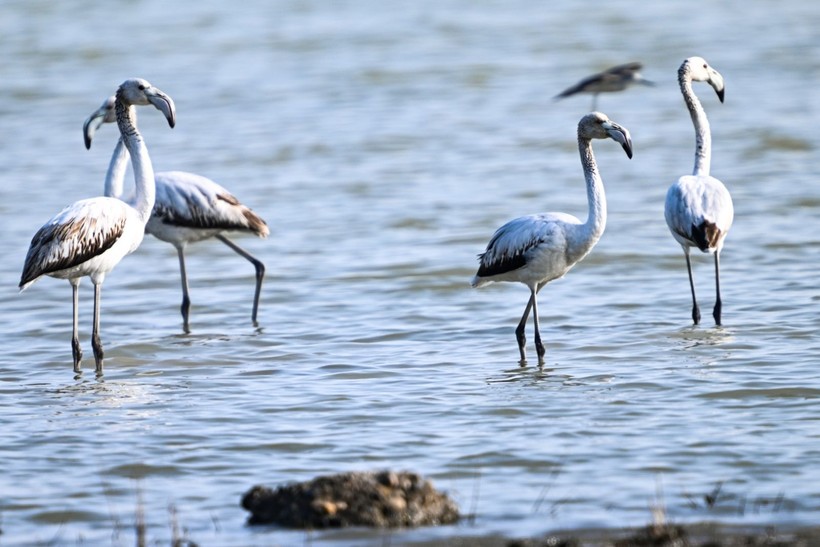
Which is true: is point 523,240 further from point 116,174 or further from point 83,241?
point 116,174

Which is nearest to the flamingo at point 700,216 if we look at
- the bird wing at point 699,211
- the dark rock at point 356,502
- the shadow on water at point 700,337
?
the bird wing at point 699,211

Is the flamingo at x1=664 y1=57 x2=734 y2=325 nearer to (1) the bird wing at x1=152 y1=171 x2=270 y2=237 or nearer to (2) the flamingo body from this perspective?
(1) the bird wing at x1=152 y1=171 x2=270 y2=237

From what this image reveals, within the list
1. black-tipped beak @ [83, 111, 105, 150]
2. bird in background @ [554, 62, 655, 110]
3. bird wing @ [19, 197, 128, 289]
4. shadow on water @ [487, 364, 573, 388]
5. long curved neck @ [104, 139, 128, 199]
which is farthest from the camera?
bird in background @ [554, 62, 655, 110]

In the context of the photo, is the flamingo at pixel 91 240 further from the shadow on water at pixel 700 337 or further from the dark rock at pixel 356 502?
the dark rock at pixel 356 502

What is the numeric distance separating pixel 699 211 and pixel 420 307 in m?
2.43

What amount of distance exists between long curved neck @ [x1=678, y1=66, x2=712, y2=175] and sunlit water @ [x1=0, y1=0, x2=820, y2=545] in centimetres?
108

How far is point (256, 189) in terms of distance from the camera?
1622cm

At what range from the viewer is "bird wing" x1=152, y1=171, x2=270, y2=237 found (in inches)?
446

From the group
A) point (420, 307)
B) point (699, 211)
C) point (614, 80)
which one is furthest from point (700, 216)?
point (614, 80)

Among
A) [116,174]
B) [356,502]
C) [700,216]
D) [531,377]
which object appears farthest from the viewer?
[116,174]

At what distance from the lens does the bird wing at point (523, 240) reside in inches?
362

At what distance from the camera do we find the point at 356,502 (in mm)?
5723

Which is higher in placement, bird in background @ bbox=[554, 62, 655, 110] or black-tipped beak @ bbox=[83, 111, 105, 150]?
bird in background @ bbox=[554, 62, 655, 110]

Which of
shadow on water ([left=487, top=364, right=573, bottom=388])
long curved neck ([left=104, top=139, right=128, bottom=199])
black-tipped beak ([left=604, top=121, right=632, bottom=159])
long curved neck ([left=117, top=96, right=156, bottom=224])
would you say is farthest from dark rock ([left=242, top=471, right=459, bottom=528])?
long curved neck ([left=104, top=139, right=128, bottom=199])
